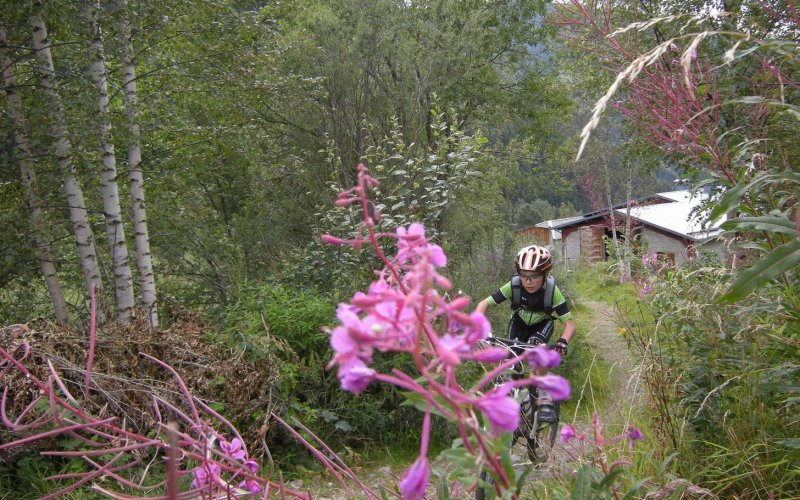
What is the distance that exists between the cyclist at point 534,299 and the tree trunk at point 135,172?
14.1 ft

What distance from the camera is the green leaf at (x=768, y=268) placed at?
1.74 m

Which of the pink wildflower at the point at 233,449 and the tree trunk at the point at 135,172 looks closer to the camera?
the pink wildflower at the point at 233,449

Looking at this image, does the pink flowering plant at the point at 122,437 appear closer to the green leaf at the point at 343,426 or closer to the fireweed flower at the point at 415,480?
the fireweed flower at the point at 415,480

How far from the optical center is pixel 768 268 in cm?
180

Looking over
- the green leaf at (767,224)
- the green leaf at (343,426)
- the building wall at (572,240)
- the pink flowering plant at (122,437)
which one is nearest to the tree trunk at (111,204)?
the pink flowering plant at (122,437)

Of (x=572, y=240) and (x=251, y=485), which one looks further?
(x=572, y=240)

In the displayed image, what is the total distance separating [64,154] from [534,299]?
506cm

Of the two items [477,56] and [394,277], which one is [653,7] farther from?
[394,277]

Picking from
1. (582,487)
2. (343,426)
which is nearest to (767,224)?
(582,487)

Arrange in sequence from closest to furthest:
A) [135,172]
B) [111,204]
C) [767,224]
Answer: [767,224], [111,204], [135,172]

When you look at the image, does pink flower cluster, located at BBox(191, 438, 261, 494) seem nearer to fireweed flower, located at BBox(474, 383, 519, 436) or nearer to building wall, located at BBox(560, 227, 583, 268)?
fireweed flower, located at BBox(474, 383, 519, 436)

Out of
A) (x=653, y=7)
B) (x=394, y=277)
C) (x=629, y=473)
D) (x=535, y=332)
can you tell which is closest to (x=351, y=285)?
(x=535, y=332)

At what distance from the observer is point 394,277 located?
773mm

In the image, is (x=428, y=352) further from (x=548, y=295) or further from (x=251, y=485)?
(x=548, y=295)
